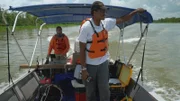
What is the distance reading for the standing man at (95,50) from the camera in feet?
8.98

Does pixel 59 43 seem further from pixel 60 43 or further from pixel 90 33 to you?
pixel 90 33

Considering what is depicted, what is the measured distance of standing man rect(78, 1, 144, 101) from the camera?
274 centimetres

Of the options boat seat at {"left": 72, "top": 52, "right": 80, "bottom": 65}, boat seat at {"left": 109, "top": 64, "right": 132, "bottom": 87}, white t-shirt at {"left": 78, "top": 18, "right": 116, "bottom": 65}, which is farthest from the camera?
boat seat at {"left": 72, "top": 52, "right": 80, "bottom": 65}

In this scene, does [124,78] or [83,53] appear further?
[124,78]

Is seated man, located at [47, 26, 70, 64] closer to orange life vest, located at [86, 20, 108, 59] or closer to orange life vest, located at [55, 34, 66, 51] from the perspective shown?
orange life vest, located at [55, 34, 66, 51]

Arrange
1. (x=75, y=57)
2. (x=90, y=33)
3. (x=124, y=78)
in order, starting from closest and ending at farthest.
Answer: (x=90, y=33)
(x=124, y=78)
(x=75, y=57)

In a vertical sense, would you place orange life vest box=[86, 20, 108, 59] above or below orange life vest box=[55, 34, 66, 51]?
above

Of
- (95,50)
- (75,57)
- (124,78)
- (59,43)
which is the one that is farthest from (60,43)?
(95,50)

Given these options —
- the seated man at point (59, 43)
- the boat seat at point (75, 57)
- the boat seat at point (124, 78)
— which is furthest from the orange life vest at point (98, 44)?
the seated man at point (59, 43)

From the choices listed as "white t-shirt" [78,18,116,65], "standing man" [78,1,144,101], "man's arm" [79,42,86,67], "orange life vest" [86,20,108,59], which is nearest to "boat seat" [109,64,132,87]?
"standing man" [78,1,144,101]

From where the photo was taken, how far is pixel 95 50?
2.83m

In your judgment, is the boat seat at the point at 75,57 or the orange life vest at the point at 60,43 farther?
the orange life vest at the point at 60,43

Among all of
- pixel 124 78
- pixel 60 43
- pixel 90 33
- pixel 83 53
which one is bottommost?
pixel 124 78

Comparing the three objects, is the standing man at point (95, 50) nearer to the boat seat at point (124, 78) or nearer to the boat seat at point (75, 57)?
the boat seat at point (124, 78)
